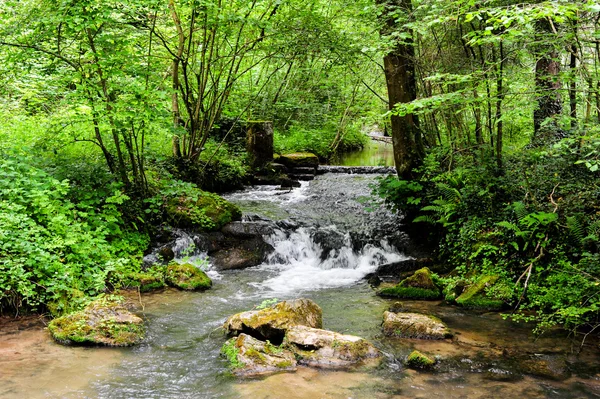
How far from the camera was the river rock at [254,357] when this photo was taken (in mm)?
5594

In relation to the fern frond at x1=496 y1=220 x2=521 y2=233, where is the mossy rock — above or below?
below

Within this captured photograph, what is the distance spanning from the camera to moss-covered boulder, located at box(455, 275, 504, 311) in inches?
315

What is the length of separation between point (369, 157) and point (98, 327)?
22.6 meters

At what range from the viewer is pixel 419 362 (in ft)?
19.2

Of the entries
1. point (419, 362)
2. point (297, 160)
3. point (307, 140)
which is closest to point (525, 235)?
point (419, 362)

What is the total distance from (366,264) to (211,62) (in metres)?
6.37

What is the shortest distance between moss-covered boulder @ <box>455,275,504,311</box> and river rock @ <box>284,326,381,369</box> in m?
2.71

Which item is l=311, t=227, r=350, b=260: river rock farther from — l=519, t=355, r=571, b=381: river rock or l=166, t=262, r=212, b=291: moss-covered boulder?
l=519, t=355, r=571, b=381: river rock

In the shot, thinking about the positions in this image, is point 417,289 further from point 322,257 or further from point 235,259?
point 235,259

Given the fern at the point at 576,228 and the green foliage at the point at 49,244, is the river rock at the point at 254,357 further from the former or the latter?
the fern at the point at 576,228

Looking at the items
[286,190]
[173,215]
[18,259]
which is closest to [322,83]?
[286,190]

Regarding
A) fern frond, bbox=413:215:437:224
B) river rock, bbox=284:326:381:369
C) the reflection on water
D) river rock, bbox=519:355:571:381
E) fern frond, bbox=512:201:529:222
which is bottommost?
river rock, bbox=519:355:571:381

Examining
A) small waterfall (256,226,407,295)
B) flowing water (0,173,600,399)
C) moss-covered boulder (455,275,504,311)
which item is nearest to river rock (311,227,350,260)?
small waterfall (256,226,407,295)

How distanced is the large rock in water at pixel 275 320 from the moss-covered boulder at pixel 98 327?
129 centimetres
